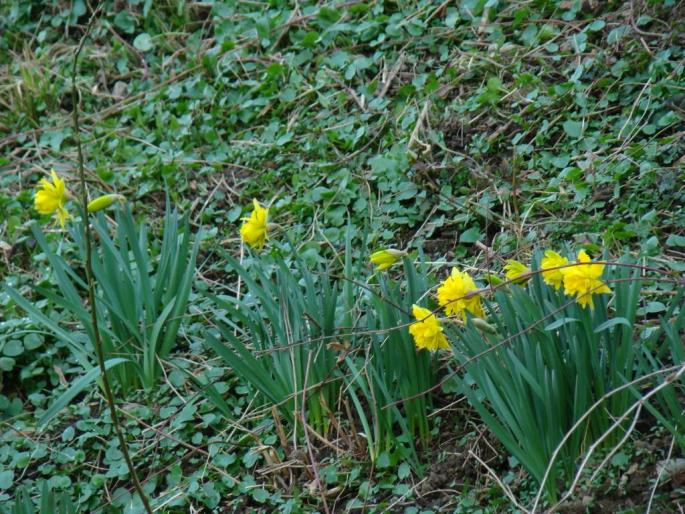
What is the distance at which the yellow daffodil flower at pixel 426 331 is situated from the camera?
2.07 m

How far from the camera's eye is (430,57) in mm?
3898

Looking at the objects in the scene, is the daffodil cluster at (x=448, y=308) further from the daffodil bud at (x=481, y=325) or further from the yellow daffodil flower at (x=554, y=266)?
the yellow daffodil flower at (x=554, y=266)

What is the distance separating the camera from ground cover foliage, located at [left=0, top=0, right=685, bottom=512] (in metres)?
2.06

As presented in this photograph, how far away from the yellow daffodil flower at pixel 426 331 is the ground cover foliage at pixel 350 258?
0.04m

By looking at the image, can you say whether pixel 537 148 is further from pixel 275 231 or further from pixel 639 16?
pixel 275 231

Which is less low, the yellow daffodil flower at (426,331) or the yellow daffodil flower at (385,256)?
the yellow daffodil flower at (385,256)

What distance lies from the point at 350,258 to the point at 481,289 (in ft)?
2.09

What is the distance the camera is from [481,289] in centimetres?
196

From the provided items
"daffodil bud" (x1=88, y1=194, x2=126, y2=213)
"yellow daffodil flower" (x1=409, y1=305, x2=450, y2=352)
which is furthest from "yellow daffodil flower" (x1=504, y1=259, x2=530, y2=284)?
"daffodil bud" (x1=88, y1=194, x2=126, y2=213)

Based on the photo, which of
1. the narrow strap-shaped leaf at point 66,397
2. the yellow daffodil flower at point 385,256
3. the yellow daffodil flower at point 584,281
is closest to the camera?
the yellow daffodil flower at point 584,281

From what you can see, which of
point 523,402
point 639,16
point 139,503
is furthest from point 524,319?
point 639,16

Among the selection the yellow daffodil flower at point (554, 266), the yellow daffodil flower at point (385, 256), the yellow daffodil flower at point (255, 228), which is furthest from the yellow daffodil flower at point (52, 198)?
the yellow daffodil flower at point (554, 266)

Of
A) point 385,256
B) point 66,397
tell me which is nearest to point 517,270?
point 385,256

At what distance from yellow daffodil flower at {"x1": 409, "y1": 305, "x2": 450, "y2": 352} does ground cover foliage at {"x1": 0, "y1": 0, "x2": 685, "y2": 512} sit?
41mm
